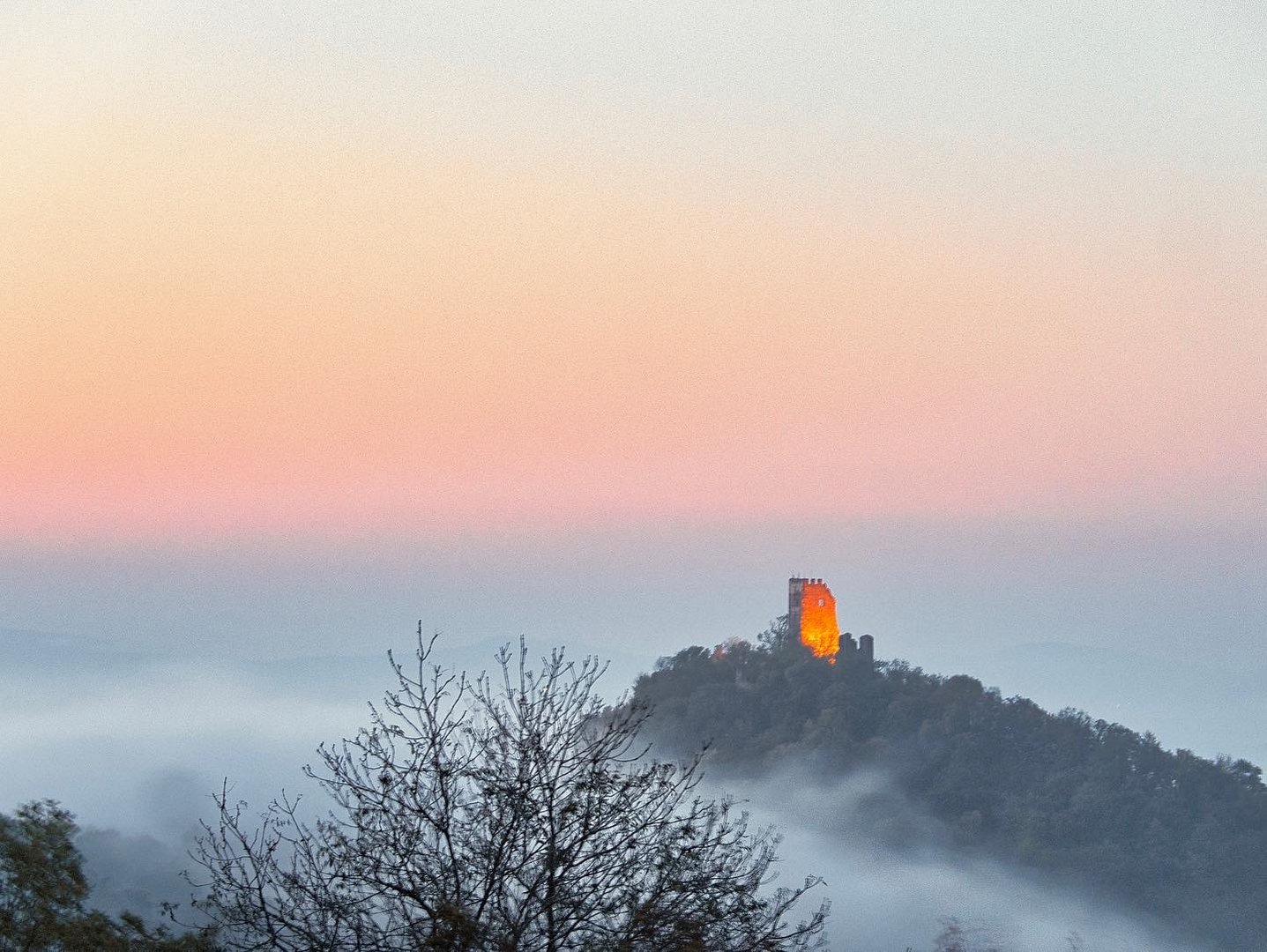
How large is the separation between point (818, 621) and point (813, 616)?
0.51 m

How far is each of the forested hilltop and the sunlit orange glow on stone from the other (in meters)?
0.81

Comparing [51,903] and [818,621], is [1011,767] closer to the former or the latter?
[818,621]

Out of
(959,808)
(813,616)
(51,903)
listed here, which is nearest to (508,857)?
(51,903)

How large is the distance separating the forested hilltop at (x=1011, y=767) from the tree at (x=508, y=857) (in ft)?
232

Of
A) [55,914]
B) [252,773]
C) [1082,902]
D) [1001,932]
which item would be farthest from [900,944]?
[55,914]

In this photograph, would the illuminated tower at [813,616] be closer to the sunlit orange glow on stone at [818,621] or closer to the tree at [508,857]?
the sunlit orange glow on stone at [818,621]

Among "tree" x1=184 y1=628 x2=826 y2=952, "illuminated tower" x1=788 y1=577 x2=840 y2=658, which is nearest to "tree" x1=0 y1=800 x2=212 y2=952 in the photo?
"tree" x1=184 y1=628 x2=826 y2=952

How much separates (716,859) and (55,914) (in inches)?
177

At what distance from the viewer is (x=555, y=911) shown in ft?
28.0

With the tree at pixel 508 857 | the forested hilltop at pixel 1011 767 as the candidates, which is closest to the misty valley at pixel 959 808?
the forested hilltop at pixel 1011 767

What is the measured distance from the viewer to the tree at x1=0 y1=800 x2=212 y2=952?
9.30m

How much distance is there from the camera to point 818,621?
7850 centimetres

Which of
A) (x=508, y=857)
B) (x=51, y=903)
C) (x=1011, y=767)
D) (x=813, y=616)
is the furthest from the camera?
(x=1011, y=767)

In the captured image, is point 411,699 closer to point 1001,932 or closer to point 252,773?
point 1001,932
